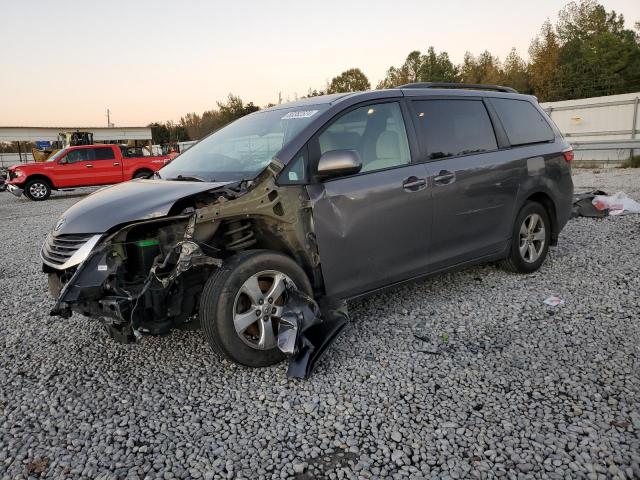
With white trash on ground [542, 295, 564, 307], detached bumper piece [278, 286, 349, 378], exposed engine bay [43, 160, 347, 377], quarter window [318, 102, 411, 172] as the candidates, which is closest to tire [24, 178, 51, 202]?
exposed engine bay [43, 160, 347, 377]

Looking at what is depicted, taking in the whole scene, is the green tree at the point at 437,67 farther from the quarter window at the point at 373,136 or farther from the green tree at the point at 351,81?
the quarter window at the point at 373,136

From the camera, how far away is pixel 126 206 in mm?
3121

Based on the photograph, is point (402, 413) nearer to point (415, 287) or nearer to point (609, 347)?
point (609, 347)

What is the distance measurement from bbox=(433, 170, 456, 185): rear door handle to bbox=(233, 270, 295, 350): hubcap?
5.10 feet

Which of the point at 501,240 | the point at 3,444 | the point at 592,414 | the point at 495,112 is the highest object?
the point at 495,112

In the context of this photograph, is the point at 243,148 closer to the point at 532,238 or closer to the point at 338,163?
the point at 338,163

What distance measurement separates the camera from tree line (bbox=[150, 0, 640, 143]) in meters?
46.9

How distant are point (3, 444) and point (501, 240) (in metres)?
4.14

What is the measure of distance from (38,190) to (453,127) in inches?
665

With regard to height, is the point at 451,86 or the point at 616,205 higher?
the point at 451,86

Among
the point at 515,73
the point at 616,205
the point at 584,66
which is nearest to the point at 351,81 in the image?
the point at 515,73

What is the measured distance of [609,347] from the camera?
338 centimetres

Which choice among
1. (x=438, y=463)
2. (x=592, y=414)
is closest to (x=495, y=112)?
(x=592, y=414)

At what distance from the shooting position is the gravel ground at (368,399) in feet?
7.70
